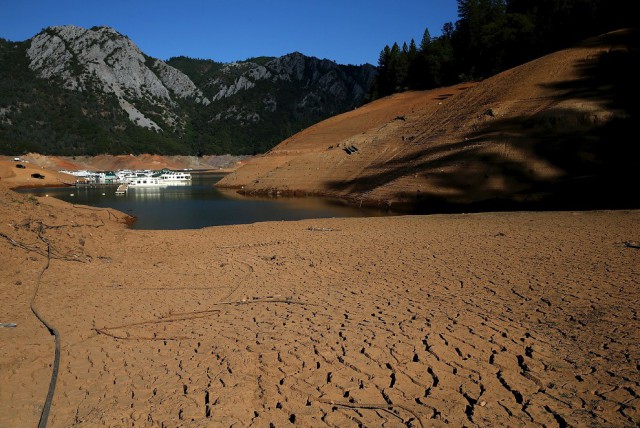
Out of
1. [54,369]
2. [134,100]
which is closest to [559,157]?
[54,369]

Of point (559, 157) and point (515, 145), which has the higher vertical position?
point (515, 145)

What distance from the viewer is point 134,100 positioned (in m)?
163

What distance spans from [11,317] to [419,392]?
734cm

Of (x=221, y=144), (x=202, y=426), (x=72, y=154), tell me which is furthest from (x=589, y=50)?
(x=221, y=144)

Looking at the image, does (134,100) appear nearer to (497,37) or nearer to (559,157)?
(497,37)

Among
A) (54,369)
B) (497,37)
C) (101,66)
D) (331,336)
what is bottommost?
(54,369)

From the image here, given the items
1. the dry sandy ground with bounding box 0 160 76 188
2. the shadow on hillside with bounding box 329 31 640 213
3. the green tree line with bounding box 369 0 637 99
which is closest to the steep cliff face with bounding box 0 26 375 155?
the dry sandy ground with bounding box 0 160 76 188

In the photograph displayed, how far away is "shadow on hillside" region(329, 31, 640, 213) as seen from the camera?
24.1m

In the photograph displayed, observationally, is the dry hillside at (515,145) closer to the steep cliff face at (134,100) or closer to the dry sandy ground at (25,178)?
the dry sandy ground at (25,178)

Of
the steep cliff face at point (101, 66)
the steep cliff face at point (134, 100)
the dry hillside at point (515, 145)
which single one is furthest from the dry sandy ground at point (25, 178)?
the steep cliff face at point (101, 66)

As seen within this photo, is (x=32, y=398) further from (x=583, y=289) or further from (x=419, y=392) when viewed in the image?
(x=583, y=289)

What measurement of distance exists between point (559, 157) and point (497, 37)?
42.1 meters

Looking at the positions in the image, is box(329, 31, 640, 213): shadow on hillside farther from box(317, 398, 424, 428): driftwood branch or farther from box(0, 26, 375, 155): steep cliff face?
box(0, 26, 375, 155): steep cliff face

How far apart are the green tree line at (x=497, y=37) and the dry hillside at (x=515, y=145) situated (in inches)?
714
